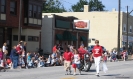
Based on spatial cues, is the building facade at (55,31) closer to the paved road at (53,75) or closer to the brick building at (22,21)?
the brick building at (22,21)

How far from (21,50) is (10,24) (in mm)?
15380

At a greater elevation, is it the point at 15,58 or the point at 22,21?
the point at 22,21

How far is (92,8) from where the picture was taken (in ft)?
374

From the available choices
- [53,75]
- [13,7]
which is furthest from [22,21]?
[53,75]

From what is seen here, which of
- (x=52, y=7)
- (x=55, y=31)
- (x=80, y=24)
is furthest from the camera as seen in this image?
(x=52, y=7)

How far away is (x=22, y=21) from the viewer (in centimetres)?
4331

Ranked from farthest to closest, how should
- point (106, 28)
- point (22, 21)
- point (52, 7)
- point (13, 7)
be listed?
point (52, 7), point (106, 28), point (22, 21), point (13, 7)

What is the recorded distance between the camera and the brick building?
40.2 metres

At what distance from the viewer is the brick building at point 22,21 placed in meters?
40.2

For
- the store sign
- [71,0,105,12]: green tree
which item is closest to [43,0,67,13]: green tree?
[71,0,105,12]: green tree

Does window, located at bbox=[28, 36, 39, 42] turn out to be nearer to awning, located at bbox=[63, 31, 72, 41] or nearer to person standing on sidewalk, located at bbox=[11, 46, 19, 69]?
awning, located at bbox=[63, 31, 72, 41]

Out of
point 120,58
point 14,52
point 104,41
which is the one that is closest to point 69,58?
point 14,52

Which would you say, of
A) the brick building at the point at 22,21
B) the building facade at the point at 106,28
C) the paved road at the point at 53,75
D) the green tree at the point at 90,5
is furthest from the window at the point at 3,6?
the green tree at the point at 90,5

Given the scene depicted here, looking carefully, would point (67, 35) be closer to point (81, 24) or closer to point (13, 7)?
point (81, 24)
